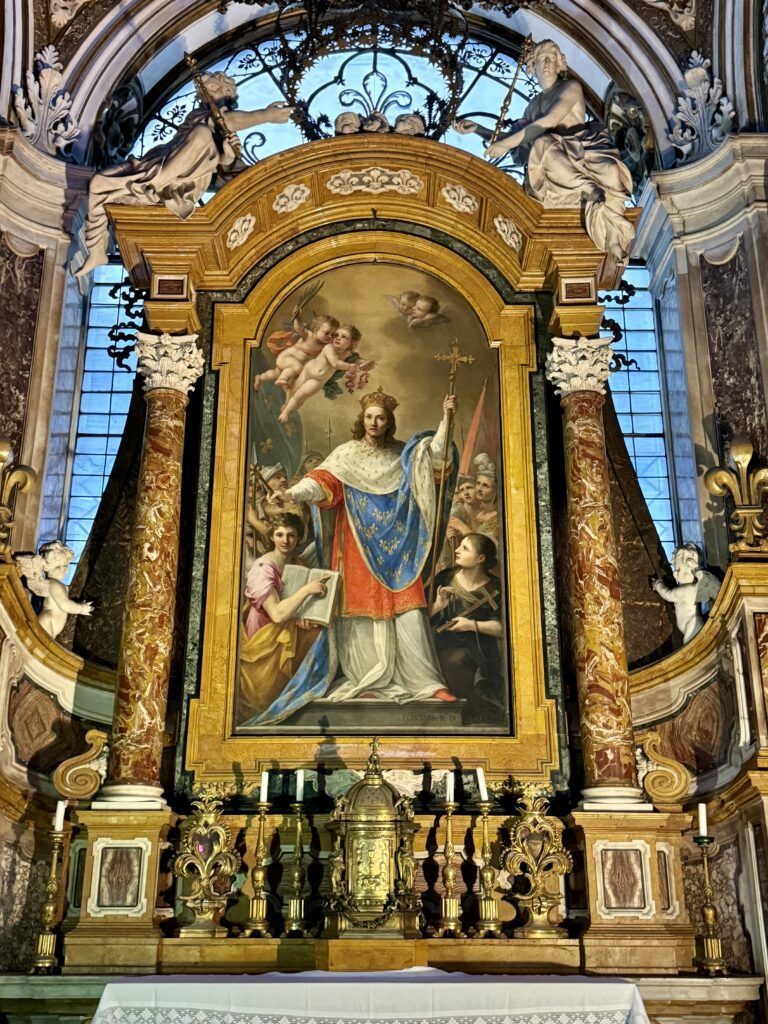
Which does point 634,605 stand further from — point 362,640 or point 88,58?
point 88,58

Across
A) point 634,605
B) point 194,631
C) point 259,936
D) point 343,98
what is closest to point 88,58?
point 343,98

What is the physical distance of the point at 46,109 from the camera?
10.6 meters

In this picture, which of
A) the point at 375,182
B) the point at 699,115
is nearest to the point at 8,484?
the point at 375,182

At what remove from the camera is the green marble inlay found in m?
8.48

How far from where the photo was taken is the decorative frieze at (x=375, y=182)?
9.68 m

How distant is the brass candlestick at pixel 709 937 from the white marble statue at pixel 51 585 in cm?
432

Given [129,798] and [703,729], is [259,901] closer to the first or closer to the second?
[129,798]

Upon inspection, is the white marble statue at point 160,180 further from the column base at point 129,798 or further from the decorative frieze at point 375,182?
the column base at point 129,798

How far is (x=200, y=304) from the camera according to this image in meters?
9.73

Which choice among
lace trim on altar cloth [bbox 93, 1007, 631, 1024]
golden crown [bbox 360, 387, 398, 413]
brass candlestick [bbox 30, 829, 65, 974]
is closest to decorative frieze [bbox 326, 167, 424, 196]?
golden crown [bbox 360, 387, 398, 413]

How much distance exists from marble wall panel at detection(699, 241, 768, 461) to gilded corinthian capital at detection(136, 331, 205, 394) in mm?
3918

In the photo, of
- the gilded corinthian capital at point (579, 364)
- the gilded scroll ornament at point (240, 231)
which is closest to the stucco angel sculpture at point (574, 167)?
the gilded corinthian capital at point (579, 364)

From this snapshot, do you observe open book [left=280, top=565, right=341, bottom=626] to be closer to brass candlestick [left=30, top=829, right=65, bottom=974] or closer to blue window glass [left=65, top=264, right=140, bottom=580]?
brass candlestick [left=30, top=829, right=65, bottom=974]

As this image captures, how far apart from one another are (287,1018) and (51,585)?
12.4 feet
